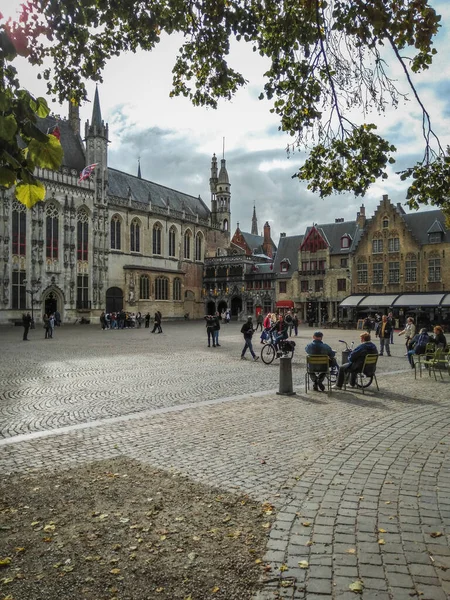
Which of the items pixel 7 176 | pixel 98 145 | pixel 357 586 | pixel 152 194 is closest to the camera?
pixel 7 176

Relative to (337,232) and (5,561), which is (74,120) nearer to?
(337,232)

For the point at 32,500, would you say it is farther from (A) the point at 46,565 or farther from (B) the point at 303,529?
(B) the point at 303,529

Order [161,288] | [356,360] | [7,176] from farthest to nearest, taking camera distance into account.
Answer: [161,288] < [356,360] < [7,176]

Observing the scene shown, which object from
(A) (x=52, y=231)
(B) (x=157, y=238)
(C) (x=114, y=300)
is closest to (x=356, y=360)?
(A) (x=52, y=231)

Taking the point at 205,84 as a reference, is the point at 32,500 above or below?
below

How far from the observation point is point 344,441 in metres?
6.75

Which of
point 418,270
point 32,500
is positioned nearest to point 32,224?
point 418,270

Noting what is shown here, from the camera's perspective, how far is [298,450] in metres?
6.37

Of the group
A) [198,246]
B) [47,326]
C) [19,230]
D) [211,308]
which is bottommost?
[47,326]

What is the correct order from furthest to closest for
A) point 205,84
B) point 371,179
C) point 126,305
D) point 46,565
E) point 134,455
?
point 126,305 < point 205,84 < point 371,179 < point 134,455 < point 46,565

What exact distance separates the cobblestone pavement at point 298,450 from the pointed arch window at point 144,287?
43.5 metres

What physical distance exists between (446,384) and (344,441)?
6637 mm

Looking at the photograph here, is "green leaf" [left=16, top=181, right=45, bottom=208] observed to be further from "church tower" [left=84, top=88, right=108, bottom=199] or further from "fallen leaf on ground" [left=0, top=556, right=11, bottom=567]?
"church tower" [left=84, top=88, right=108, bottom=199]

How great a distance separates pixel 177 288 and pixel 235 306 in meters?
8.29
